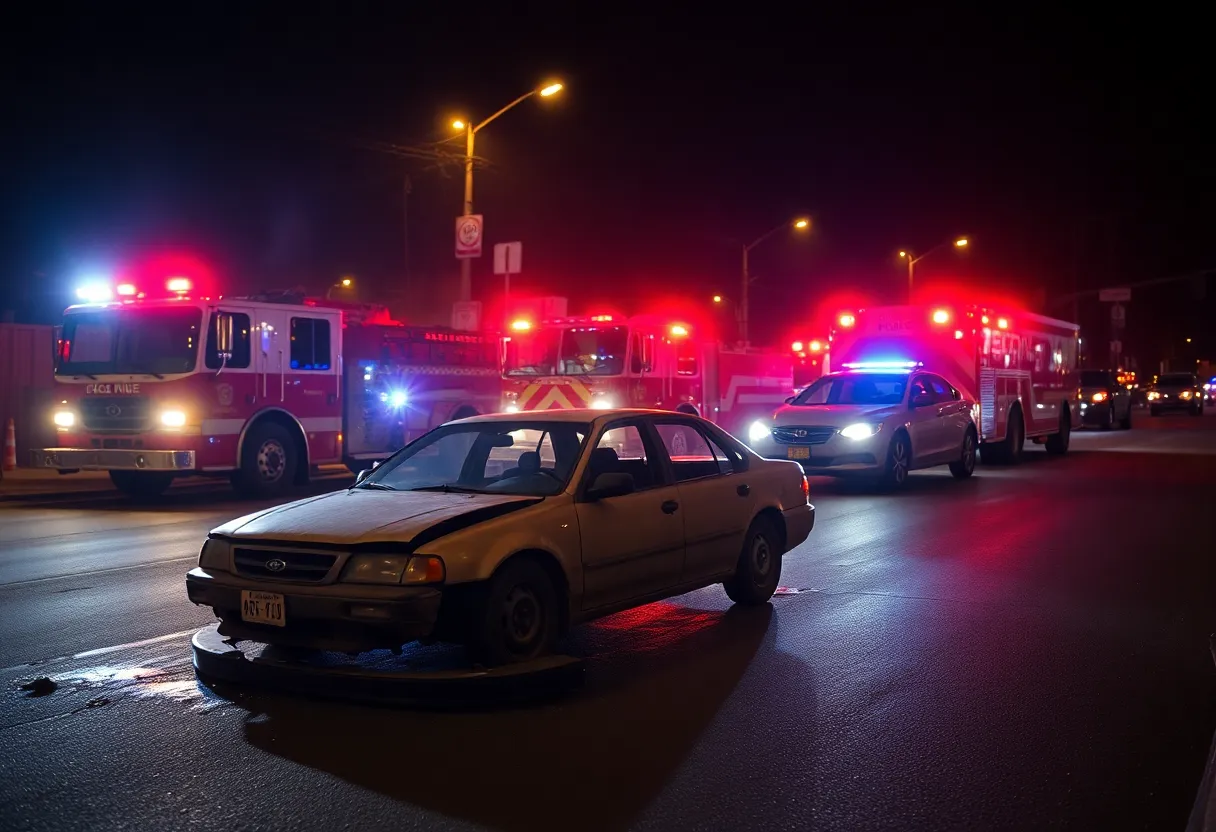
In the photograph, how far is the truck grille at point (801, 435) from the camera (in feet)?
57.8

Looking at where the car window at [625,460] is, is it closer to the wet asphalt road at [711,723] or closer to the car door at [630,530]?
the car door at [630,530]

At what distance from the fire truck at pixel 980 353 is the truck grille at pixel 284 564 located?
16.6 metres

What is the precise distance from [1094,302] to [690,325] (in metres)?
68.8

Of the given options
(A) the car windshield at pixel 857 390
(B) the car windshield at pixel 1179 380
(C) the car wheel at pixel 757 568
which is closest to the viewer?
(C) the car wheel at pixel 757 568

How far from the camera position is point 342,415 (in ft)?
60.9

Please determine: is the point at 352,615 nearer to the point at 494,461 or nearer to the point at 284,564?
the point at 284,564

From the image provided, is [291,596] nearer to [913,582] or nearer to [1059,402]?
[913,582]

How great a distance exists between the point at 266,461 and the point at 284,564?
11.2 m

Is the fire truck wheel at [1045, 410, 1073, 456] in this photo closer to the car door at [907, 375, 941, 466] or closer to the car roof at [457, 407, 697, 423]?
the car door at [907, 375, 941, 466]

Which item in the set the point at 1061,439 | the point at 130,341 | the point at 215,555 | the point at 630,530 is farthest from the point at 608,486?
the point at 1061,439

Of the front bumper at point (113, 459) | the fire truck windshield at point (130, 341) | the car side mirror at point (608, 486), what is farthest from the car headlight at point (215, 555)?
the fire truck windshield at point (130, 341)

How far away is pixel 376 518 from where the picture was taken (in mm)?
6301

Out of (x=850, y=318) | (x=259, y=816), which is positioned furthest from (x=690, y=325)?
(x=259, y=816)

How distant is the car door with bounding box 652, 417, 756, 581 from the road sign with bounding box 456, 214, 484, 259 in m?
16.7
